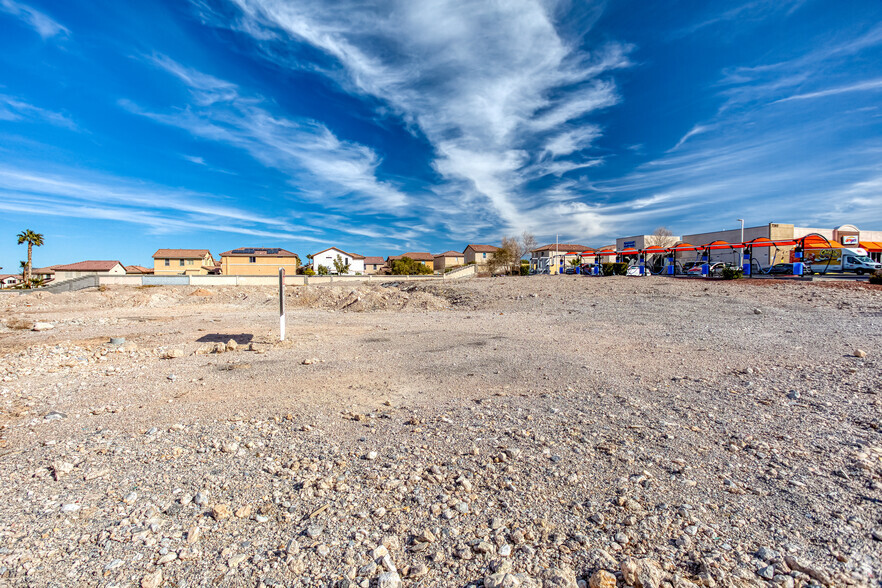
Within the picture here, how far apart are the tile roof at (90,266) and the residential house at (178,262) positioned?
8427 mm

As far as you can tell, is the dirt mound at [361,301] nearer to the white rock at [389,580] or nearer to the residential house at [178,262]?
the white rock at [389,580]

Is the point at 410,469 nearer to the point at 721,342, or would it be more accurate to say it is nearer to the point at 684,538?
the point at 684,538

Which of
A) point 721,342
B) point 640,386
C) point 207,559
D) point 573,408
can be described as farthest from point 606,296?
point 207,559

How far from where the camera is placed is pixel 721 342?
7938mm

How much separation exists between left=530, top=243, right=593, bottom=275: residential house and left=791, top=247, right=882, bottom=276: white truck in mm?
22120

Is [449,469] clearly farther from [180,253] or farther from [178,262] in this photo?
[180,253]

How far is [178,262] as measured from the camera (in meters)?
64.4

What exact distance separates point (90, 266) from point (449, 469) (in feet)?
286

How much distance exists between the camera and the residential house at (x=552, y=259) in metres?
47.6

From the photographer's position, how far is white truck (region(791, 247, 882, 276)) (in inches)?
981

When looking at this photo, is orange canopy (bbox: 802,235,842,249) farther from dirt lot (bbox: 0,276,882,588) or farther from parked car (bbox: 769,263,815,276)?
dirt lot (bbox: 0,276,882,588)

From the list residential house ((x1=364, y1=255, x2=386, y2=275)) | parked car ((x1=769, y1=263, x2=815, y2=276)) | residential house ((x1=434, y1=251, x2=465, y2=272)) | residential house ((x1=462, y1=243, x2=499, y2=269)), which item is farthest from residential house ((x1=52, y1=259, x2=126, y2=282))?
parked car ((x1=769, y1=263, x2=815, y2=276))

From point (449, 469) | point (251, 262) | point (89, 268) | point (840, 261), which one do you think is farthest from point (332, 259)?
point (449, 469)

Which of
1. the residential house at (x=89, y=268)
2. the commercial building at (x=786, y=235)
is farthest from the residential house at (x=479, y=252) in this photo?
the residential house at (x=89, y=268)
